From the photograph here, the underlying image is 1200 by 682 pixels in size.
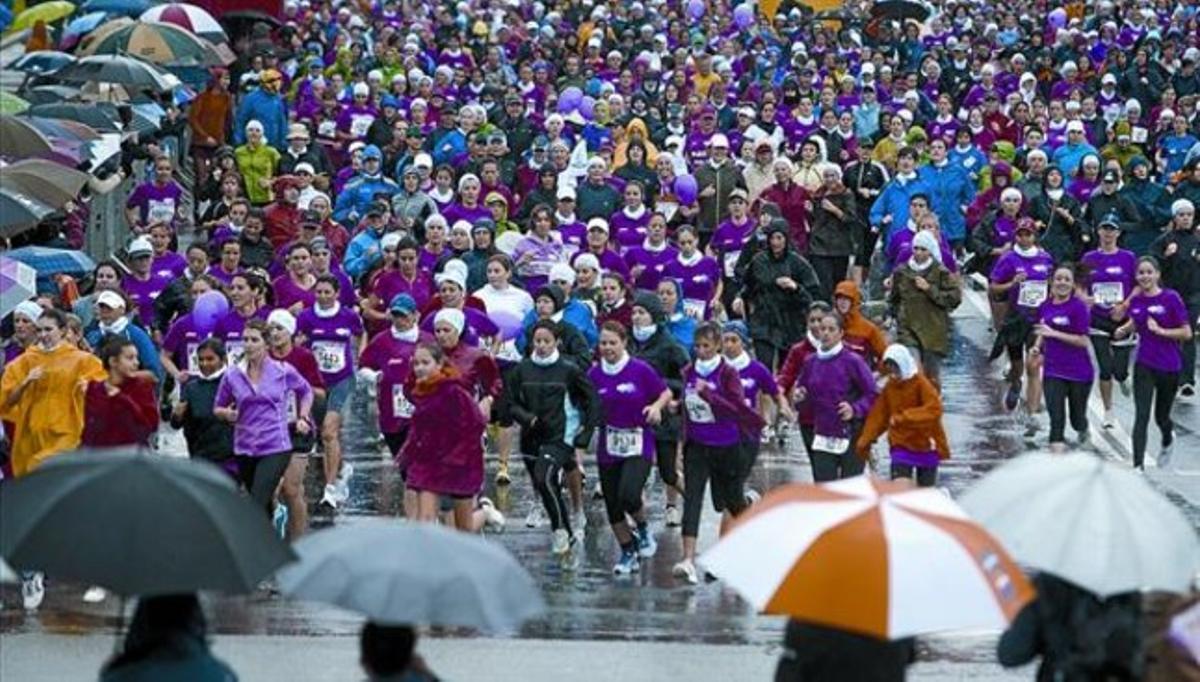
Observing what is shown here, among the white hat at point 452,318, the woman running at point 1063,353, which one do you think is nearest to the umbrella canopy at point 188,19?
the woman running at point 1063,353

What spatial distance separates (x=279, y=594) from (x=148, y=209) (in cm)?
1018

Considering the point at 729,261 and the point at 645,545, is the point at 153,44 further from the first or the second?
the point at 645,545

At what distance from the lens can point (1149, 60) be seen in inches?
1479

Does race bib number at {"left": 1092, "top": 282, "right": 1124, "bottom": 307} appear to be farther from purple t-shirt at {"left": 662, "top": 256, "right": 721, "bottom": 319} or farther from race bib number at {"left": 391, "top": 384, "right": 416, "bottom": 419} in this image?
race bib number at {"left": 391, "top": 384, "right": 416, "bottom": 419}

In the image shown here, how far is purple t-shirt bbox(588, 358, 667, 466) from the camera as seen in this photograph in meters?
17.6

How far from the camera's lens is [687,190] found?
26.6 m

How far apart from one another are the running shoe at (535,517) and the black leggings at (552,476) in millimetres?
846

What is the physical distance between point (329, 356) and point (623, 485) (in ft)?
9.39

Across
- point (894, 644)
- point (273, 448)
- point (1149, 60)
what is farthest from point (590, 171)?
point (894, 644)

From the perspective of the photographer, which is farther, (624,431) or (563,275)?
(563,275)

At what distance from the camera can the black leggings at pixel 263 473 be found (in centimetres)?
1700

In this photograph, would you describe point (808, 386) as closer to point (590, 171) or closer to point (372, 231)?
point (372, 231)

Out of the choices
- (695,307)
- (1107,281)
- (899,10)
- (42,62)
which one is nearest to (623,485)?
(695,307)

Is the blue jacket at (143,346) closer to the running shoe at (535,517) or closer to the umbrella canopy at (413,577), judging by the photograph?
the running shoe at (535,517)
